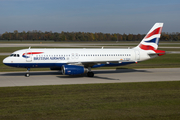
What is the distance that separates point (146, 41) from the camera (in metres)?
34.4

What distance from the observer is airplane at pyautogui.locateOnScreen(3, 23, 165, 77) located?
2898 cm

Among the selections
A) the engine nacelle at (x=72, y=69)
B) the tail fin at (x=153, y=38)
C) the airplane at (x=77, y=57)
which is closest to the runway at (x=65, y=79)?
the engine nacelle at (x=72, y=69)

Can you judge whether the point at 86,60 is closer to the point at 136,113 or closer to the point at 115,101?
the point at 115,101

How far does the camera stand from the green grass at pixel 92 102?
14.2m

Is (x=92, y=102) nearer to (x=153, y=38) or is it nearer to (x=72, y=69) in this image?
(x=72, y=69)

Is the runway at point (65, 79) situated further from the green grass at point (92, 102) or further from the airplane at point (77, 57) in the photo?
the green grass at point (92, 102)

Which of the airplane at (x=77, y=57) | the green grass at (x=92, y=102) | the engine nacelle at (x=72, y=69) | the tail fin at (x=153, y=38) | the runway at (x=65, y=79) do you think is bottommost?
the runway at (x=65, y=79)

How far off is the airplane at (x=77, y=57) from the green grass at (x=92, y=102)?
19.5 ft

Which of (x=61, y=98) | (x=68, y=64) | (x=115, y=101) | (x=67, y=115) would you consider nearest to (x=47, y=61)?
(x=68, y=64)

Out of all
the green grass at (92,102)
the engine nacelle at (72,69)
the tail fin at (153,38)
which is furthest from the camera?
the tail fin at (153,38)

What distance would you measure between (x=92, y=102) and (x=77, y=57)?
1438 centimetres

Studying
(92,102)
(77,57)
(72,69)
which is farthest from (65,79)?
(92,102)

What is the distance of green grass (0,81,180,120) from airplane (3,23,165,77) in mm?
5955

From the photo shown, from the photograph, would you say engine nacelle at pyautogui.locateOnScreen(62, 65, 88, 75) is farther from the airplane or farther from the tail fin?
the tail fin
